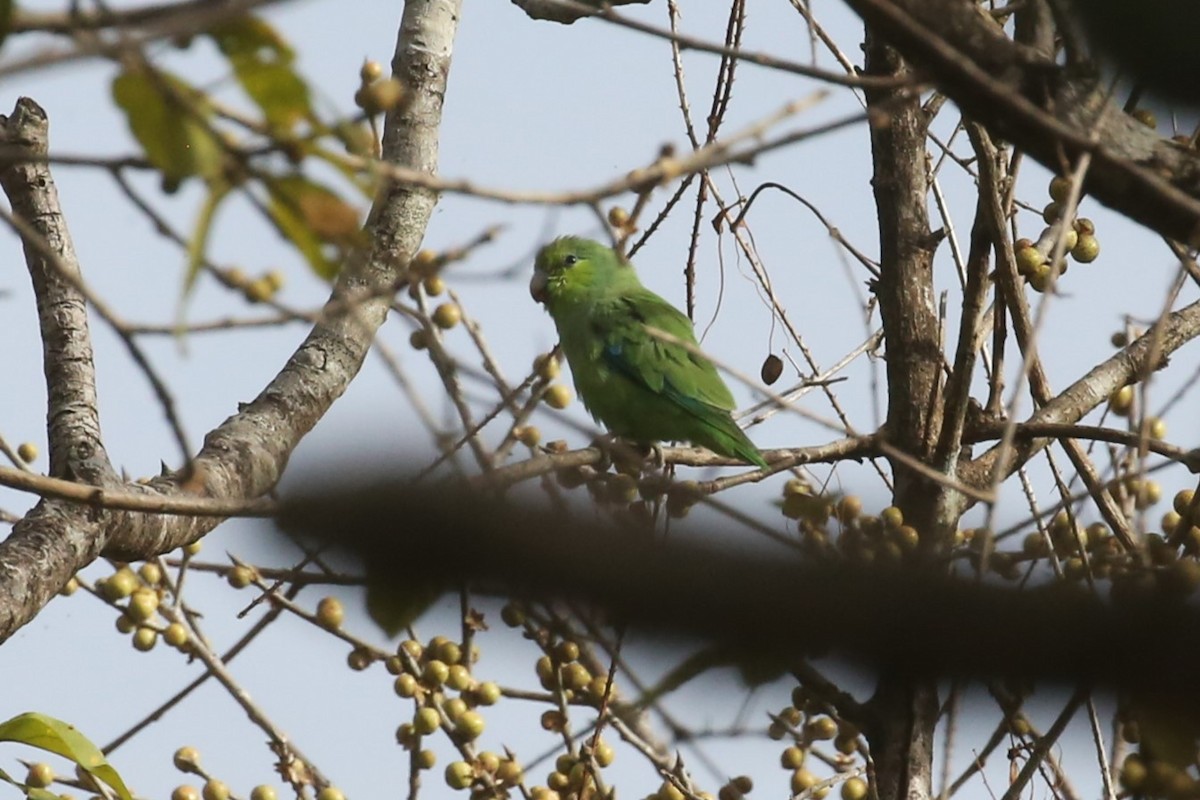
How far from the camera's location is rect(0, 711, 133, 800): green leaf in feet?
7.75

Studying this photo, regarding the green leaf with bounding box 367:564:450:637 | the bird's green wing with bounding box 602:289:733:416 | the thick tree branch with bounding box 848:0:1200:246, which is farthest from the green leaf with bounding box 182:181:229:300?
the bird's green wing with bounding box 602:289:733:416

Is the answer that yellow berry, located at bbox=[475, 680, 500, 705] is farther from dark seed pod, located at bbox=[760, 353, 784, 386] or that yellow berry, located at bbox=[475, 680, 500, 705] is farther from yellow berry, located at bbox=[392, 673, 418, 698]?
dark seed pod, located at bbox=[760, 353, 784, 386]

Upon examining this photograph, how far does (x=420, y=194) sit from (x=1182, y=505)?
1.99m

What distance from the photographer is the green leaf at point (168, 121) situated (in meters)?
1.10

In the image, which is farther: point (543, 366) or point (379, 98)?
point (543, 366)

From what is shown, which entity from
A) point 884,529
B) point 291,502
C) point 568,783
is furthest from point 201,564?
point 291,502

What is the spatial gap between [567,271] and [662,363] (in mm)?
538

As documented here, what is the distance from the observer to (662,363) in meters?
4.68

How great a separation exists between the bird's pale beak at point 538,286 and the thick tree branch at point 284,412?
110cm

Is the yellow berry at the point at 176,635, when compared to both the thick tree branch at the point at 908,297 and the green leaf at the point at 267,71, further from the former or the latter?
the green leaf at the point at 267,71

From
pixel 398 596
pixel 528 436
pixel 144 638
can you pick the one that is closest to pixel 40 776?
pixel 144 638

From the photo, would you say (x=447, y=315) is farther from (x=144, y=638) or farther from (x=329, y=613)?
(x=144, y=638)

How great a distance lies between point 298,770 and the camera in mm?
2916

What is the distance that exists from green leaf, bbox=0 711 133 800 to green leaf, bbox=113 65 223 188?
151 cm
